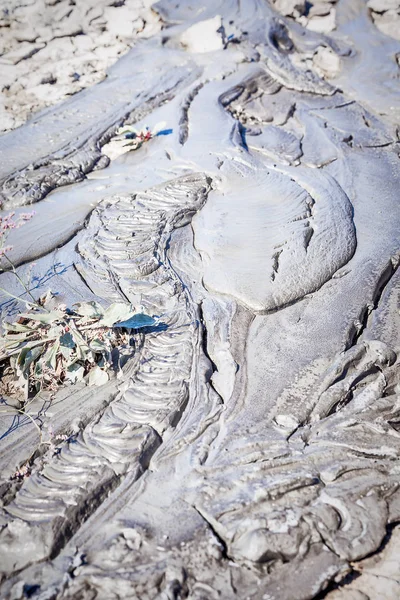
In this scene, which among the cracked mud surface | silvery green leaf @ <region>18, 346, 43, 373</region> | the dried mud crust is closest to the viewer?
the cracked mud surface

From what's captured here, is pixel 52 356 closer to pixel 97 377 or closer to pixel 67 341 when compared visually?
pixel 67 341

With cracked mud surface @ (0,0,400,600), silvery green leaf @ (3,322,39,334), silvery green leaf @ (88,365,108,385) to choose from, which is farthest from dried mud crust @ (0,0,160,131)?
silvery green leaf @ (88,365,108,385)

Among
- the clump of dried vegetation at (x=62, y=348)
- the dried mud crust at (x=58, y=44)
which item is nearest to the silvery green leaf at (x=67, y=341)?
the clump of dried vegetation at (x=62, y=348)

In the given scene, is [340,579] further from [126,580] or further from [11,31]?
[11,31]

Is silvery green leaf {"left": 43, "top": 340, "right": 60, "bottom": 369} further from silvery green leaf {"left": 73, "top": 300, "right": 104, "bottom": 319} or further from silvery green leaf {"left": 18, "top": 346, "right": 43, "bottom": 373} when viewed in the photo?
silvery green leaf {"left": 73, "top": 300, "right": 104, "bottom": 319}

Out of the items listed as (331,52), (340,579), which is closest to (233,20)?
(331,52)

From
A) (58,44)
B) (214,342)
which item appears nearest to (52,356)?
(214,342)

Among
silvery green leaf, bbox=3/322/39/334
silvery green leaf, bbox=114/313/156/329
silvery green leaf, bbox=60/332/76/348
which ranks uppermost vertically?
silvery green leaf, bbox=3/322/39/334
